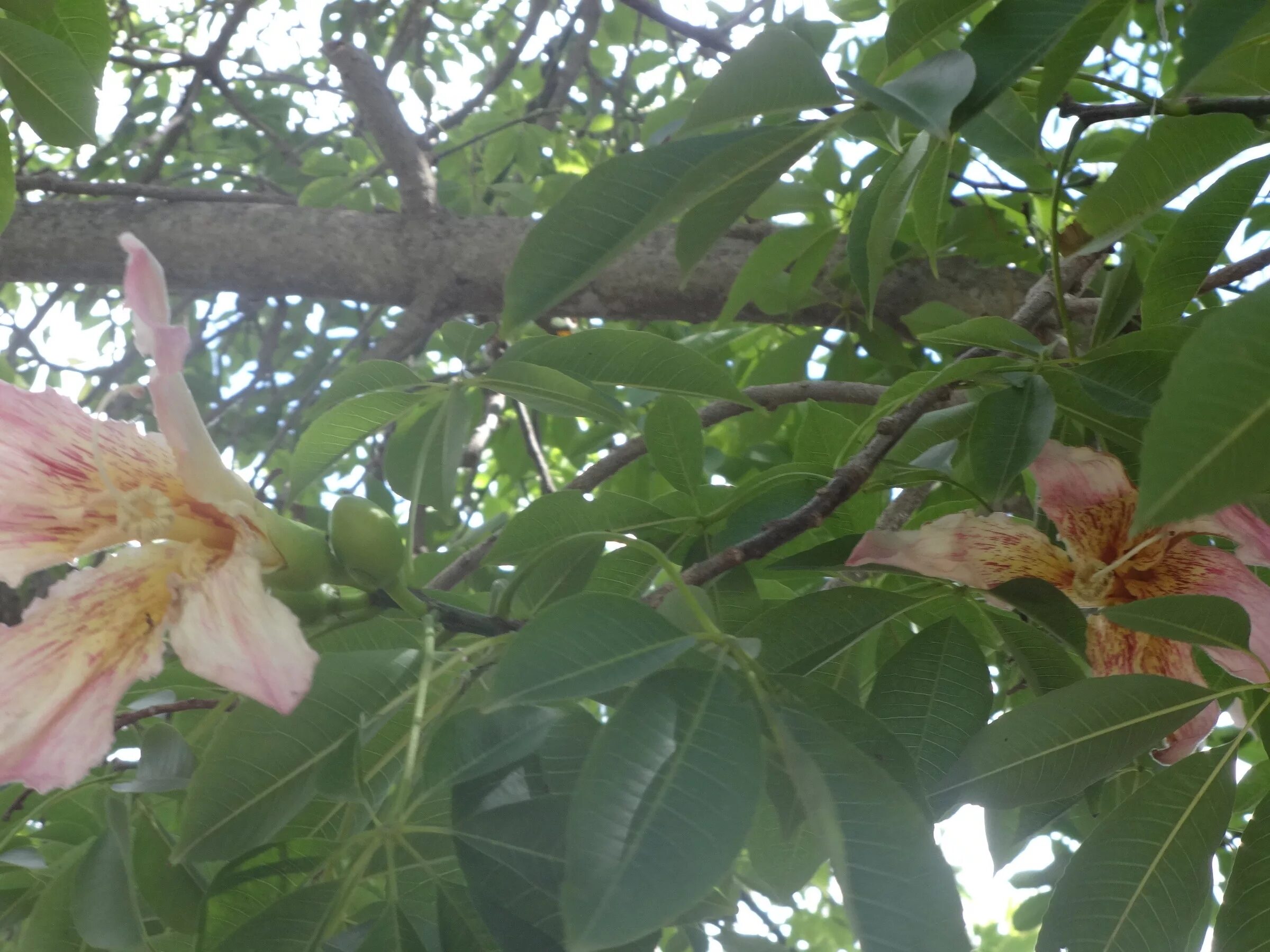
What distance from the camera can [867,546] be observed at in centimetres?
65

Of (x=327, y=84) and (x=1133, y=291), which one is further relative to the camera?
(x=327, y=84)

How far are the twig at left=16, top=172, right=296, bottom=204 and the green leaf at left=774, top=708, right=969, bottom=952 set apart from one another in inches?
57.7

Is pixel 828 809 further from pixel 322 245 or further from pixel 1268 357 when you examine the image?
pixel 322 245

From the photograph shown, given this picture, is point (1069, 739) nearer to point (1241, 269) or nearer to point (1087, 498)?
A: point (1087, 498)

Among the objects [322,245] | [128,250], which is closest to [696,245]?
[128,250]

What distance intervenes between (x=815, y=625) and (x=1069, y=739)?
0.17 metres

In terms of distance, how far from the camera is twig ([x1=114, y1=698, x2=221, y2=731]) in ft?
2.73

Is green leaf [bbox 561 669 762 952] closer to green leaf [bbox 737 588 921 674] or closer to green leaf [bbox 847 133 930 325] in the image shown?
green leaf [bbox 737 588 921 674]

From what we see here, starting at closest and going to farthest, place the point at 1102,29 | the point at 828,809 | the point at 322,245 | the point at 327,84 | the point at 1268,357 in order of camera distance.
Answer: the point at 1268,357, the point at 828,809, the point at 1102,29, the point at 322,245, the point at 327,84

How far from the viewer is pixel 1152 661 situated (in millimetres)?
680

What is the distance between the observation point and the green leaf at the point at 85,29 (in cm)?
85

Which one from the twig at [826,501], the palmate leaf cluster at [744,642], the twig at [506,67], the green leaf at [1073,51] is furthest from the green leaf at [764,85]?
the twig at [506,67]

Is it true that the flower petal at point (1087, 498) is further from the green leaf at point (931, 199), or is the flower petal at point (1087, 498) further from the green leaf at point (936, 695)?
the green leaf at point (931, 199)

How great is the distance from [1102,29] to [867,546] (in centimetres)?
35
